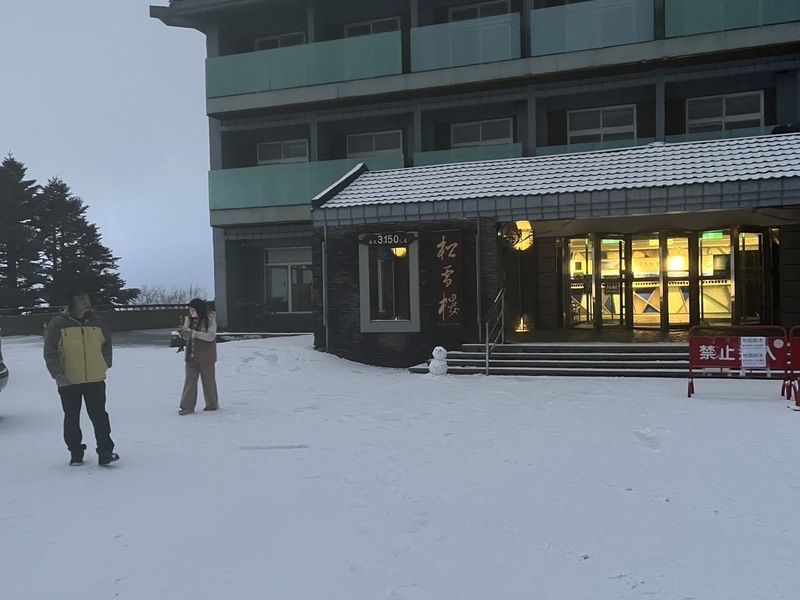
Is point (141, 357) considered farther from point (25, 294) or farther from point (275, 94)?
point (25, 294)

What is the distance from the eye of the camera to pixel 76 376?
645 cm

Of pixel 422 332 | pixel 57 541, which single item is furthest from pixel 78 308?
pixel 422 332

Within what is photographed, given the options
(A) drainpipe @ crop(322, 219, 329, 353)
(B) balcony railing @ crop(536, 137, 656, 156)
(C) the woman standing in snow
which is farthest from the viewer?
(B) balcony railing @ crop(536, 137, 656, 156)

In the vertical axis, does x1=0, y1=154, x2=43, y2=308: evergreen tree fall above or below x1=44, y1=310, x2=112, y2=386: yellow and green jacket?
above

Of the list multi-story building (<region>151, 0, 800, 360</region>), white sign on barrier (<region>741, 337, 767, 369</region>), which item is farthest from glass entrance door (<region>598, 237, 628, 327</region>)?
white sign on barrier (<region>741, 337, 767, 369</region>)

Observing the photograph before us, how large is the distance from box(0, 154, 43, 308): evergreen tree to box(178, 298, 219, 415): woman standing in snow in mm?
25798

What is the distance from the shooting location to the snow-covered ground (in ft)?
12.6

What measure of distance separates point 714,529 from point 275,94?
61.8ft

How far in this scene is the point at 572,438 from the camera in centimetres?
725

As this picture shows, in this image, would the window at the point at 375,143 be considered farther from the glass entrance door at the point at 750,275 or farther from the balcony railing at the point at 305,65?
the glass entrance door at the point at 750,275

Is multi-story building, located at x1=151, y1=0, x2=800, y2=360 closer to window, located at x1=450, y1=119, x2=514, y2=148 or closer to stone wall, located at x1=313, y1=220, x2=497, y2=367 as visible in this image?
window, located at x1=450, y1=119, x2=514, y2=148

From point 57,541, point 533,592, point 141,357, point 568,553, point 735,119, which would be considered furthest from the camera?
point 735,119

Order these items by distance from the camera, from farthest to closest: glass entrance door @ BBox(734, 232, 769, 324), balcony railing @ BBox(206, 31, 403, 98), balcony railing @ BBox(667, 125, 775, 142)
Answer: balcony railing @ BBox(206, 31, 403, 98)
balcony railing @ BBox(667, 125, 775, 142)
glass entrance door @ BBox(734, 232, 769, 324)

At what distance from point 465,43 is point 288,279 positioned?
375 inches
